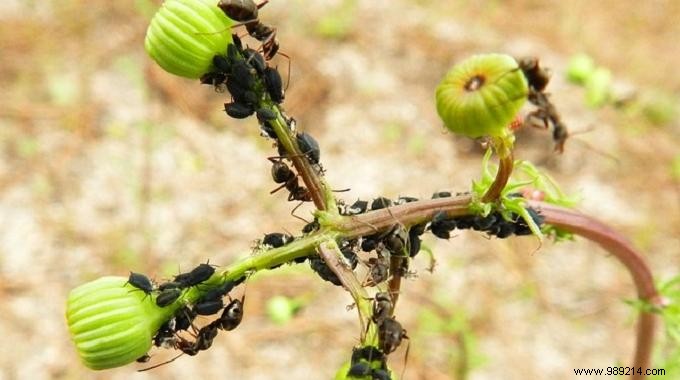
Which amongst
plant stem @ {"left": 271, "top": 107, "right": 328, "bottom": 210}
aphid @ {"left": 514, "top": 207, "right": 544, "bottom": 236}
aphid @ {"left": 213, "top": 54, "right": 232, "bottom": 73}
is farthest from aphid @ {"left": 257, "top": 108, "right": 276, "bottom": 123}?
aphid @ {"left": 514, "top": 207, "right": 544, "bottom": 236}

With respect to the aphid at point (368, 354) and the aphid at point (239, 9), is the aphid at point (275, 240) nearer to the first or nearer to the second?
the aphid at point (368, 354)

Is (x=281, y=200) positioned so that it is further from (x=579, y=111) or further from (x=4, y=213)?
(x=579, y=111)

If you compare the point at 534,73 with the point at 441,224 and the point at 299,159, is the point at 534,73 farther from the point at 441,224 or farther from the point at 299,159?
the point at 299,159

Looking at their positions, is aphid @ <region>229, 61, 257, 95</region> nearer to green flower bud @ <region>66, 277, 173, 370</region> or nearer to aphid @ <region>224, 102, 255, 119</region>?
aphid @ <region>224, 102, 255, 119</region>

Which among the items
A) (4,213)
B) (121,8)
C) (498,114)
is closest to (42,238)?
(4,213)

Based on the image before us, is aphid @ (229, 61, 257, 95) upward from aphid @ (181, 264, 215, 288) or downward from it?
upward

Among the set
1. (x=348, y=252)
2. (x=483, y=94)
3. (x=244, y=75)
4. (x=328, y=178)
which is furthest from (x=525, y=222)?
(x=328, y=178)
